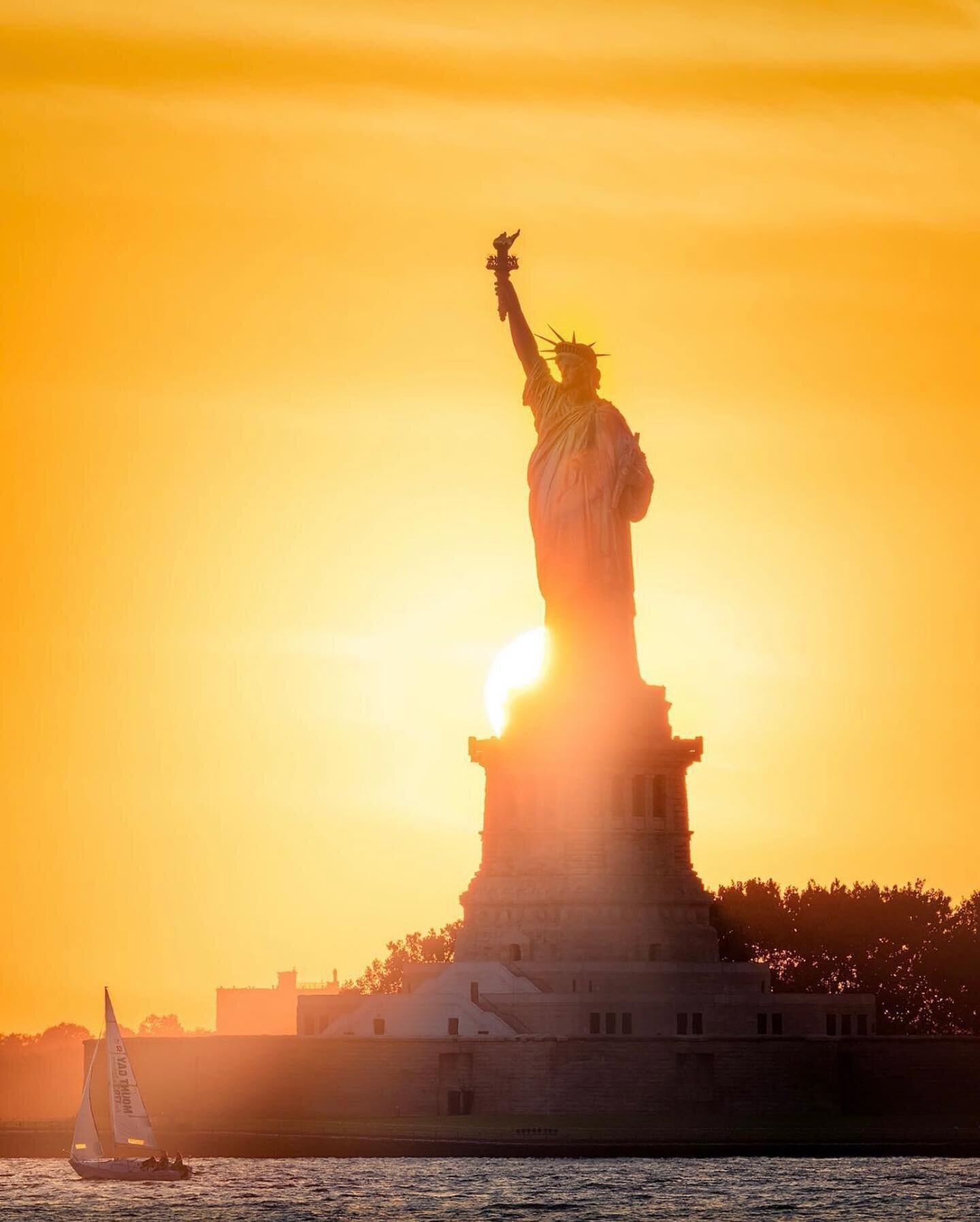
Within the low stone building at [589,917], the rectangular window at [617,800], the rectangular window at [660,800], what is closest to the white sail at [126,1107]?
the low stone building at [589,917]

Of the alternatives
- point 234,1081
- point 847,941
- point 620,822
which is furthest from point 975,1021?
point 234,1081

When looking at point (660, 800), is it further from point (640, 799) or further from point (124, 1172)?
point (124, 1172)

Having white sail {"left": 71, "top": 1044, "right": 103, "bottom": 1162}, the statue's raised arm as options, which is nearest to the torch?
the statue's raised arm

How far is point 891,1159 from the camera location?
102375 mm

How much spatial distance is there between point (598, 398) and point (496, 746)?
42.3ft

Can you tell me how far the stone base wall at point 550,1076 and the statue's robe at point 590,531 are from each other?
1480 cm

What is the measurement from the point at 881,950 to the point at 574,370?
32.4 metres

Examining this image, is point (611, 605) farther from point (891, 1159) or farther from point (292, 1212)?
point (292, 1212)

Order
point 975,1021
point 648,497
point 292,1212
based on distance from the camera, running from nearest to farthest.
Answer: point 292,1212, point 648,497, point 975,1021

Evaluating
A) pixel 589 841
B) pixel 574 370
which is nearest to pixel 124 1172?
pixel 589 841

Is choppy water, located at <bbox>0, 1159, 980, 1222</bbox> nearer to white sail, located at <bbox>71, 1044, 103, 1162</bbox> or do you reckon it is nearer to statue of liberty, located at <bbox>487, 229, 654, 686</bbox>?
white sail, located at <bbox>71, 1044, 103, 1162</bbox>

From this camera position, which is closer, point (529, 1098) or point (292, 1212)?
point (292, 1212)

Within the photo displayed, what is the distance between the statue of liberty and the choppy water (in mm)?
19930

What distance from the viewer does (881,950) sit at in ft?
442
